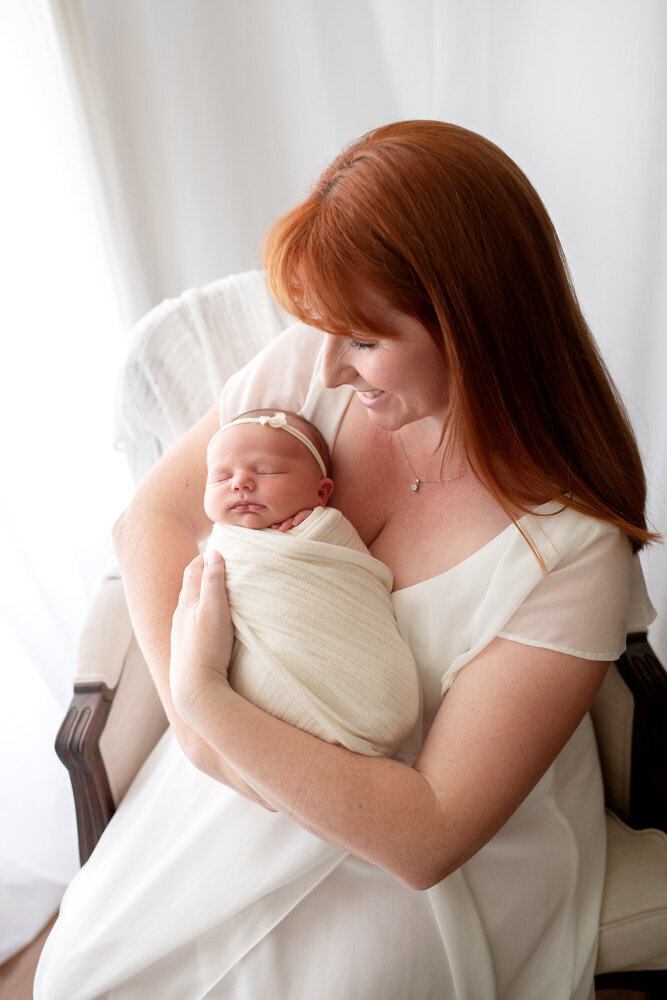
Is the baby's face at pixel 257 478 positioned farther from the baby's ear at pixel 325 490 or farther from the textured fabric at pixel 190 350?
the textured fabric at pixel 190 350

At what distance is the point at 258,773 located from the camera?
996mm

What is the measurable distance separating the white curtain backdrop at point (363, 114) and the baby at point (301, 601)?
854 millimetres

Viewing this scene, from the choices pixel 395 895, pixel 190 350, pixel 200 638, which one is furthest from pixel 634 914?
pixel 190 350

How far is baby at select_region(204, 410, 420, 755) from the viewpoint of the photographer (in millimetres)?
1033

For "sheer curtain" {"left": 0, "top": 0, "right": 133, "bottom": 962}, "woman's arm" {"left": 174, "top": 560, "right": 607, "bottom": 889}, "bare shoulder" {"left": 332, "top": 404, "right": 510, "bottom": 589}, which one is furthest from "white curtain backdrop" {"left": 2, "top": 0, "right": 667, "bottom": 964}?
"woman's arm" {"left": 174, "top": 560, "right": 607, "bottom": 889}

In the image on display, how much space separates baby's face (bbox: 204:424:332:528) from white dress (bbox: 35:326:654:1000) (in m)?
0.23

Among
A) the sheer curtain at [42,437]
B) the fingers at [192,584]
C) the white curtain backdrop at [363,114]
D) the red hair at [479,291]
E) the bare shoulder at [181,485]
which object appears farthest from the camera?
the sheer curtain at [42,437]

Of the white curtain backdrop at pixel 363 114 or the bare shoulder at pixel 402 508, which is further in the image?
the white curtain backdrop at pixel 363 114

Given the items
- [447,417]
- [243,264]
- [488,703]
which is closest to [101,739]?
[488,703]

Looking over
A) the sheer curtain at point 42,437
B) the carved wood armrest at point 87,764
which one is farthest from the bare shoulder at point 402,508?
the sheer curtain at point 42,437

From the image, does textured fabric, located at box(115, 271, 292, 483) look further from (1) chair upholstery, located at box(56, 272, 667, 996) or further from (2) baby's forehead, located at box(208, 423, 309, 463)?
(2) baby's forehead, located at box(208, 423, 309, 463)

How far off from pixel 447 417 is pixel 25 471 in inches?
44.4

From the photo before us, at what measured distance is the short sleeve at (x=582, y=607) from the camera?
104cm

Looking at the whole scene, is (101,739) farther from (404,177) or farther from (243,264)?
(243,264)
